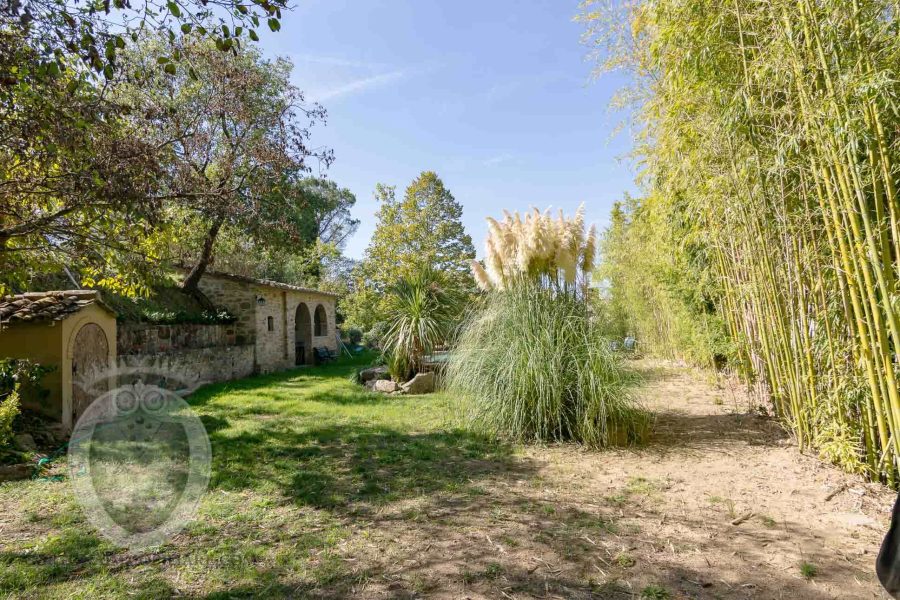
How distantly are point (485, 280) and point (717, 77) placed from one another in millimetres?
2911

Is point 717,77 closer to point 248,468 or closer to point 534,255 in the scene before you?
point 534,255

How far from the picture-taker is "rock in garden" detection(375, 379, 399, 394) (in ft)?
28.2

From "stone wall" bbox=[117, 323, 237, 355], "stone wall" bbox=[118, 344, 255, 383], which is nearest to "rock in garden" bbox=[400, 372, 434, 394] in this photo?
"stone wall" bbox=[118, 344, 255, 383]

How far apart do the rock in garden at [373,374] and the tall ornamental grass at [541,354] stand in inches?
165

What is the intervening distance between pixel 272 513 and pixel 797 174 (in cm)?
435

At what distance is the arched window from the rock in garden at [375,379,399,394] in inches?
333

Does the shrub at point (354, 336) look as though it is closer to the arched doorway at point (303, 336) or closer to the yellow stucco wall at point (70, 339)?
the arched doorway at point (303, 336)

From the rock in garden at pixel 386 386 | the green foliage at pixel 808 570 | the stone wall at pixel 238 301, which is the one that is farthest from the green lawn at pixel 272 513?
the stone wall at pixel 238 301

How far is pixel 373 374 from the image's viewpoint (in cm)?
955

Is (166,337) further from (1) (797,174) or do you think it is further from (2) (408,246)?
(1) (797,174)

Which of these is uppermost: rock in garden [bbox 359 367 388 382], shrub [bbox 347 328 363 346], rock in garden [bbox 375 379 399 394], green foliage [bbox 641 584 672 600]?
shrub [bbox 347 328 363 346]

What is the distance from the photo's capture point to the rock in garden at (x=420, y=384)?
27.5 ft

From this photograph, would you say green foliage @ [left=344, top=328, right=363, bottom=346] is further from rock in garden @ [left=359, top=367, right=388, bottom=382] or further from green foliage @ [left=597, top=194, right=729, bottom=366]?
green foliage @ [left=597, top=194, right=729, bottom=366]

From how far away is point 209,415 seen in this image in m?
6.59
